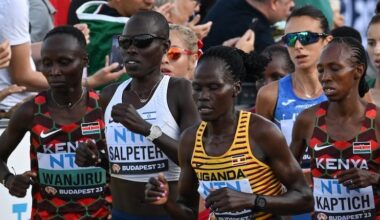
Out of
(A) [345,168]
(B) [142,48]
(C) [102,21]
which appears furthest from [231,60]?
(C) [102,21]

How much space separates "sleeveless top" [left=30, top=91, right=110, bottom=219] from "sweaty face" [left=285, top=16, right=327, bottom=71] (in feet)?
6.66

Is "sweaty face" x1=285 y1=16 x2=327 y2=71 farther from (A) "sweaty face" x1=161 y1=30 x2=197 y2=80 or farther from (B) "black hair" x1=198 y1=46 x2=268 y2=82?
(B) "black hair" x1=198 y1=46 x2=268 y2=82

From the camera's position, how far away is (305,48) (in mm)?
9398

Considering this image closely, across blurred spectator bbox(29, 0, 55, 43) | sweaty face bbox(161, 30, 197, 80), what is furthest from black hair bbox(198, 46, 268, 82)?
blurred spectator bbox(29, 0, 55, 43)

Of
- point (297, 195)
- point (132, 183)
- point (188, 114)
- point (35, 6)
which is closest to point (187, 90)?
point (188, 114)

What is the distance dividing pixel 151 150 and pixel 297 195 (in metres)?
1.36

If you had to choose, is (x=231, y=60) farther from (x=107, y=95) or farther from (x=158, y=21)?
(x=107, y=95)

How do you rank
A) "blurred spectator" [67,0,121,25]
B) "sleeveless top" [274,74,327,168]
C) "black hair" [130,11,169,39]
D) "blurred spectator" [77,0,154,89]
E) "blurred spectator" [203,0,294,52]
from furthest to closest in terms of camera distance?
"blurred spectator" [203,0,294,52]
"blurred spectator" [67,0,121,25]
"blurred spectator" [77,0,154,89]
"sleeveless top" [274,74,327,168]
"black hair" [130,11,169,39]

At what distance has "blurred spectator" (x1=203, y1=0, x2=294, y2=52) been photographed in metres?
12.0

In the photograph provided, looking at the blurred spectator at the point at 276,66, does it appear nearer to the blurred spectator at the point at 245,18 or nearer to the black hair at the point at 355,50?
the blurred spectator at the point at 245,18

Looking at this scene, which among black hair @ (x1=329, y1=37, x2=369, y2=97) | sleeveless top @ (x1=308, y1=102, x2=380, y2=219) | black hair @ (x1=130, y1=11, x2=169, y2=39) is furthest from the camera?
black hair @ (x1=130, y1=11, x2=169, y2=39)

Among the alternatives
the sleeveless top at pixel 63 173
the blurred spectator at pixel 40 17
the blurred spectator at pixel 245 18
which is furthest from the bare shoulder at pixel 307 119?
the blurred spectator at pixel 245 18

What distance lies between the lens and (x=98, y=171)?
8.05 m

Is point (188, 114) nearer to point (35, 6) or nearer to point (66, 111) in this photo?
point (66, 111)
